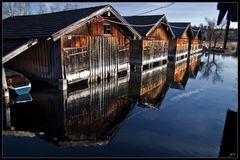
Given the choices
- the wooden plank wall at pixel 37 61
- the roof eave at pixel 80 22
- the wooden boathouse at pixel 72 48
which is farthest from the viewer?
the wooden plank wall at pixel 37 61

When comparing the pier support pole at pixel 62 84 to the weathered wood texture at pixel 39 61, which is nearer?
the pier support pole at pixel 62 84

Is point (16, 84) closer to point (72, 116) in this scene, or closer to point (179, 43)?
point (72, 116)

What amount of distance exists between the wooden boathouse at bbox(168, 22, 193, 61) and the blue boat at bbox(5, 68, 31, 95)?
76.7 feet

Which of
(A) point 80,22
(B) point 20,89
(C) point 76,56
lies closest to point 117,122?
(B) point 20,89

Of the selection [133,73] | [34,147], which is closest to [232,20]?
[34,147]

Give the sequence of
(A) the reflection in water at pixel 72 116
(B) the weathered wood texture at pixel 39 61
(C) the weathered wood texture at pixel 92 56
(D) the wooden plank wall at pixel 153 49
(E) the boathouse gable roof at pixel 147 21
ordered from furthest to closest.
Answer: (D) the wooden plank wall at pixel 153 49, (E) the boathouse gable roof at pixel 147 21, (C) the weathered wood texture at pixel 92 56, (B) the weathered wood texture at pixel 39 61, (A) the reflection in water at pixel 72 116

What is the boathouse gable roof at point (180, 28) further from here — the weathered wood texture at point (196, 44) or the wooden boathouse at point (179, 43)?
the weathered wood texture at point (196, 44)

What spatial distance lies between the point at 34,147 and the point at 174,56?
2777cm

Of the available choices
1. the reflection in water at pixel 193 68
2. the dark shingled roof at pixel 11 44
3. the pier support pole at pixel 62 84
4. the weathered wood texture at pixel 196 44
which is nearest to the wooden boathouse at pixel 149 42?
the reflection in water at pixel 193 68

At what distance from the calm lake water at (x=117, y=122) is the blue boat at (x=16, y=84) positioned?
0.71 m

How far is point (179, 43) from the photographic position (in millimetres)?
33594

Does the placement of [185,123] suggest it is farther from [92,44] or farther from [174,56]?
[174,56]

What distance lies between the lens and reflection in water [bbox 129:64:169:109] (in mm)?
13500

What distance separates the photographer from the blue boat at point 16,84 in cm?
1280
